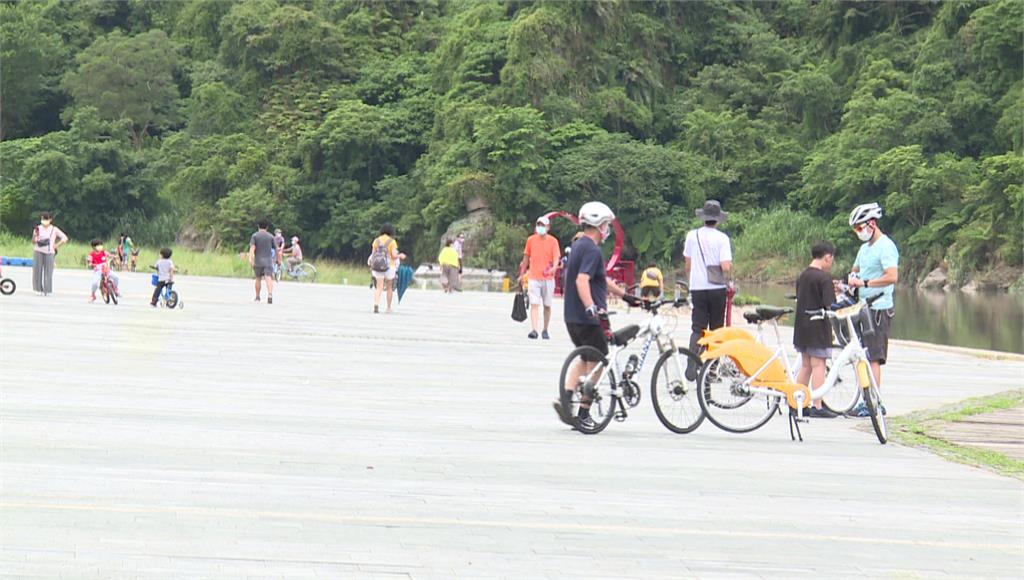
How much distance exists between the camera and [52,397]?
13352mm

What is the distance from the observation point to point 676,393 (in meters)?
12.3

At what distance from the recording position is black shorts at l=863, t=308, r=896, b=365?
13.9 m

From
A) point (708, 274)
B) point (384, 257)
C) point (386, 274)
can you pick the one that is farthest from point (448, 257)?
point (708, 274)

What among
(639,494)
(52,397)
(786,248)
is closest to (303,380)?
(52,397)

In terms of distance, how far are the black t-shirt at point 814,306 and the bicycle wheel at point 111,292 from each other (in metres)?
18.6

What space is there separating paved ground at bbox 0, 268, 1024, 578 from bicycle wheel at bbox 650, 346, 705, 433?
0.36 m

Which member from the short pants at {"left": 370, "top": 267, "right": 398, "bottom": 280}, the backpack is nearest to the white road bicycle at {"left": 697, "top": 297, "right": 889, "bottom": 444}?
the backpack

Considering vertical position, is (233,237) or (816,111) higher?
(816,111)

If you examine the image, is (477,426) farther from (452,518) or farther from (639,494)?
(452,518)

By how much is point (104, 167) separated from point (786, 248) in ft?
115

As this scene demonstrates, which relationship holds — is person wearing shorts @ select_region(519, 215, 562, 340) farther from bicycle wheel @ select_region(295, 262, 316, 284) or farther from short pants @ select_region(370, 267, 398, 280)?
bicycle wheel @ select_region(295, 262, 316, 284)

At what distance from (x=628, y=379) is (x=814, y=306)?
6.61 feet

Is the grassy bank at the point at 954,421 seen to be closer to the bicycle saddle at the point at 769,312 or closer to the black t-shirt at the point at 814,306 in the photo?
the black t-shirt at the point at 814,306

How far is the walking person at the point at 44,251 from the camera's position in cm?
2967
